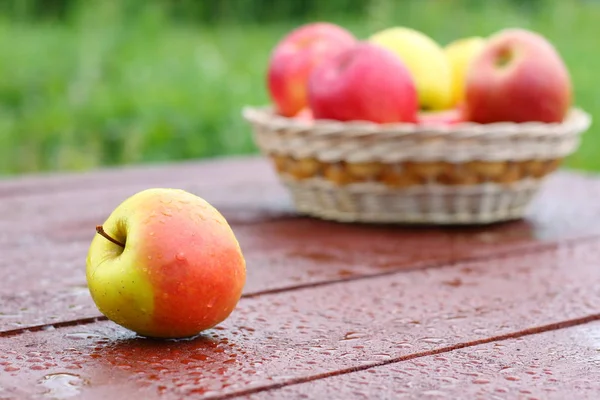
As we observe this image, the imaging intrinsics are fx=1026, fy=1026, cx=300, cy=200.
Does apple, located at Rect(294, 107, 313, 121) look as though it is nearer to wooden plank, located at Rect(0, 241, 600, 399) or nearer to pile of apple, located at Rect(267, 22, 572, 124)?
pile of apple, located at Rect(267, 22, 572, 124)

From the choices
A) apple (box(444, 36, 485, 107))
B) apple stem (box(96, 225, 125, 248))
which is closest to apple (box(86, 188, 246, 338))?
apple stem (box(96, 225, 125, 248))

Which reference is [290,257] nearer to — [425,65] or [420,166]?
[420,166]

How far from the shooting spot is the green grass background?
304 cm

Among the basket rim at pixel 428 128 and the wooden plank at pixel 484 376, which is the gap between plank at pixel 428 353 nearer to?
the wooden plank at pixel 484 376

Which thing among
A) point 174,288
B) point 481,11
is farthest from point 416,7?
point 174,288

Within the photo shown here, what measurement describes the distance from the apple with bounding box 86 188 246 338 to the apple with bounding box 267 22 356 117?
83 centimetres

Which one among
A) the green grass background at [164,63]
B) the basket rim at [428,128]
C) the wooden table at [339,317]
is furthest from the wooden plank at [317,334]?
the green grass background at [164,63]

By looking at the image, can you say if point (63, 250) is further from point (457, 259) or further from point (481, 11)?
point (481, 11)

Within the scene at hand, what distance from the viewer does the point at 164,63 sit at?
4105 mm

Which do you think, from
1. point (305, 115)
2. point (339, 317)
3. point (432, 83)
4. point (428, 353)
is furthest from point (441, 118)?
point (428, 353)

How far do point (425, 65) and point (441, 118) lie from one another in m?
0.12

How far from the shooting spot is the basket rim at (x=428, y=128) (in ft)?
4.89

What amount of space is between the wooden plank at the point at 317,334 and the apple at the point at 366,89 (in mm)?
366

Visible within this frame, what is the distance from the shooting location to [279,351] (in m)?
0.90
